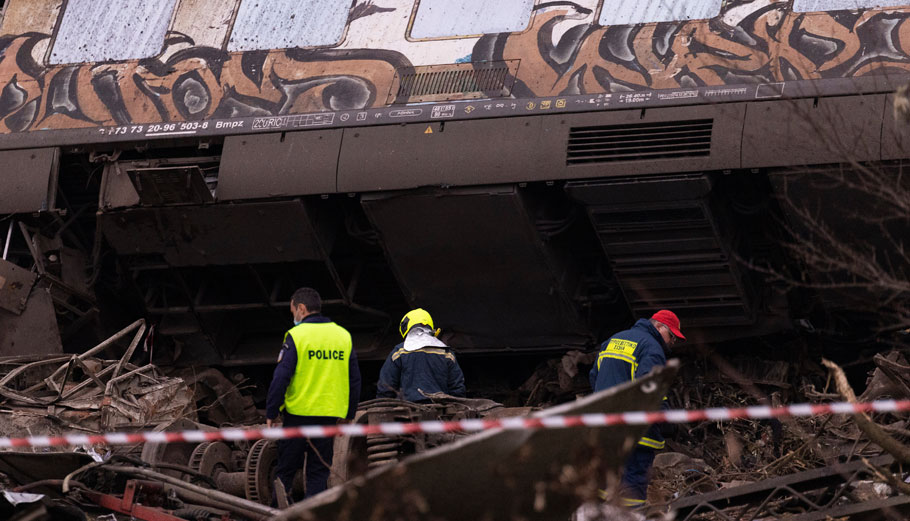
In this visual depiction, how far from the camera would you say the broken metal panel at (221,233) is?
426 inches

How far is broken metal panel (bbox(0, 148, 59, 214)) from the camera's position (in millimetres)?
11328

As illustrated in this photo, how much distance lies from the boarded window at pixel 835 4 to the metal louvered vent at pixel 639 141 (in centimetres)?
108

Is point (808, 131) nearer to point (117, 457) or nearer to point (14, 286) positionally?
point (117, 457)

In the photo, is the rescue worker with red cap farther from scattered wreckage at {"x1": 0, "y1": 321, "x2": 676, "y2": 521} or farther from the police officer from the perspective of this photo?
the police officer

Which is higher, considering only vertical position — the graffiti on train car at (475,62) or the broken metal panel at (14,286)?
the graffiti on train car at (475,62)

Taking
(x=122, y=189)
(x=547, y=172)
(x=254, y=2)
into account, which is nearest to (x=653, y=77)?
(x=547, y=172)

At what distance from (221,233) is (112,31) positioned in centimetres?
224

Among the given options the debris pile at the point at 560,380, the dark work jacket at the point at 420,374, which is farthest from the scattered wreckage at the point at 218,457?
the debris pile at the point at 560,380

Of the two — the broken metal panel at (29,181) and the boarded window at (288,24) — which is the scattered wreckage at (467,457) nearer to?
the broken metal panel at (29,181)

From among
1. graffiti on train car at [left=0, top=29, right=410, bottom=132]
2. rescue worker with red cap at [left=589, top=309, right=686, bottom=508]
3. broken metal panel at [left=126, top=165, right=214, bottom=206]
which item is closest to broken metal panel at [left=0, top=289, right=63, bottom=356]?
broken metal panel at [left=126, top=165, right=214, bottom=206]

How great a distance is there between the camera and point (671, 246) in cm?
1020

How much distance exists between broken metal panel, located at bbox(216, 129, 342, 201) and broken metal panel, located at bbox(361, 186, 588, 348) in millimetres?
447

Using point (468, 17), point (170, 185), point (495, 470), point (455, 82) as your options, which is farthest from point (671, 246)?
point (495, 470)

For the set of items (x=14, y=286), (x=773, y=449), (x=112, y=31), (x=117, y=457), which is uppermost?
(x=112, y=31)
